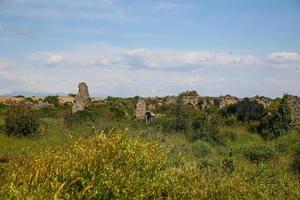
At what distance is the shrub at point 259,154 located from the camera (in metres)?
20.0

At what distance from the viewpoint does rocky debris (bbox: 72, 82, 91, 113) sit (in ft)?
116

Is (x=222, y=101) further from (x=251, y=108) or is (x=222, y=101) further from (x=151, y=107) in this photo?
(x=251, y=108)

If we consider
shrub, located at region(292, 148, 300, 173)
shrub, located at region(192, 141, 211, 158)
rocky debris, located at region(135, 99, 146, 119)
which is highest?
rocky debris, located at region(135, 99, 146, 119)

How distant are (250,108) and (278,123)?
565 centimetres

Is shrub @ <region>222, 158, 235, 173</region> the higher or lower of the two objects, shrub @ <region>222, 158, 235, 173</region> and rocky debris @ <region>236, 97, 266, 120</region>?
the lower

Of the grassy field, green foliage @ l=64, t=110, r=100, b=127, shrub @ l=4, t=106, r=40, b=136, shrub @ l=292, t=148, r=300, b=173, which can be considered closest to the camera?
the grassy field

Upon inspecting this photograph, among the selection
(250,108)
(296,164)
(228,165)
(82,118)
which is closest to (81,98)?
(82,118)

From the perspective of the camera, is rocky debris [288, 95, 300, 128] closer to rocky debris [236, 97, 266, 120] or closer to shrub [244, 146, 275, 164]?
rocky debris [236, 97, 266, 120]

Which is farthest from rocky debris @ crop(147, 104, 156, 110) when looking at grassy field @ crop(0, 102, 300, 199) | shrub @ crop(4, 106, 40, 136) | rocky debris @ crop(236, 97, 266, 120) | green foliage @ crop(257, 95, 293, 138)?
grassy field @ crop(0, 102, 300, 199)

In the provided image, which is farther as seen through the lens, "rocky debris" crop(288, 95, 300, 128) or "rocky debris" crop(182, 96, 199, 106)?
"rocky debris" crop(182, 96, 199, 106)

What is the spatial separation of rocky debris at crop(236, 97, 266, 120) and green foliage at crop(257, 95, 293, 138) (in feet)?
9.34

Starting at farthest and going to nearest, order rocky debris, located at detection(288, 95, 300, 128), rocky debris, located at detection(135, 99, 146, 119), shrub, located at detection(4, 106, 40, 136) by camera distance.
Answer: rocky debris, located at detection(135, 99, 146, 119) → rocky debris, located at detection(288, 95, 300, 128) → shrub, located at detection(4, 106, 40, 136)

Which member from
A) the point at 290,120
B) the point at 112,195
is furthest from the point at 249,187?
the point at 290,120

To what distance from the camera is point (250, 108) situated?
33375mm
